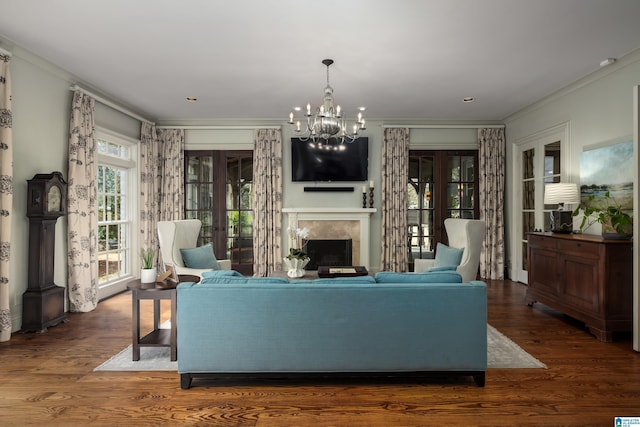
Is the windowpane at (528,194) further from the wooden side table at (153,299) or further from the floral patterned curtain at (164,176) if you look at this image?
the floral patterned curtain at (164,176)

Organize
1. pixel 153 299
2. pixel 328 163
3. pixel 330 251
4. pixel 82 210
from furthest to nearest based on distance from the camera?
pixel 328 163, pixel 330 251, pixel 82 210, pixel 153 299

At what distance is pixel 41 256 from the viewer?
393 cm

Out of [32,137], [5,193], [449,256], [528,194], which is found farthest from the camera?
[528,194]

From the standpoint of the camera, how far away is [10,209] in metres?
3.60

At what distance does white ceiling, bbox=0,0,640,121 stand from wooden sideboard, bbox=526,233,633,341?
1.97m

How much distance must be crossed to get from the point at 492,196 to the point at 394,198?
1.74 meters

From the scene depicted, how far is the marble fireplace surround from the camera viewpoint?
6750 millimetres

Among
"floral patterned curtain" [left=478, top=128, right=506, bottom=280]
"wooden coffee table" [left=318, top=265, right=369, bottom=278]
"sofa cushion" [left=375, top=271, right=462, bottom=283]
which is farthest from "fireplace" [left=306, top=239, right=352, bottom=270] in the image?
"sofa cushion" [left=375, top=271, right=462, bottom=283]

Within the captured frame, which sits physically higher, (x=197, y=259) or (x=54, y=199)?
(x=54, y=199)

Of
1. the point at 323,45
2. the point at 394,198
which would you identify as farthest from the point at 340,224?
the point at 323,45

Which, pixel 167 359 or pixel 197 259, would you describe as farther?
pixel 197 259

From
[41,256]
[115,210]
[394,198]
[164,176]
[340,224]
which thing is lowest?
[41,256]

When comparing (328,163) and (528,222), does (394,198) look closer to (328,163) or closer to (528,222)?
(328,163)

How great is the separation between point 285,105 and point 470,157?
3518 mm
